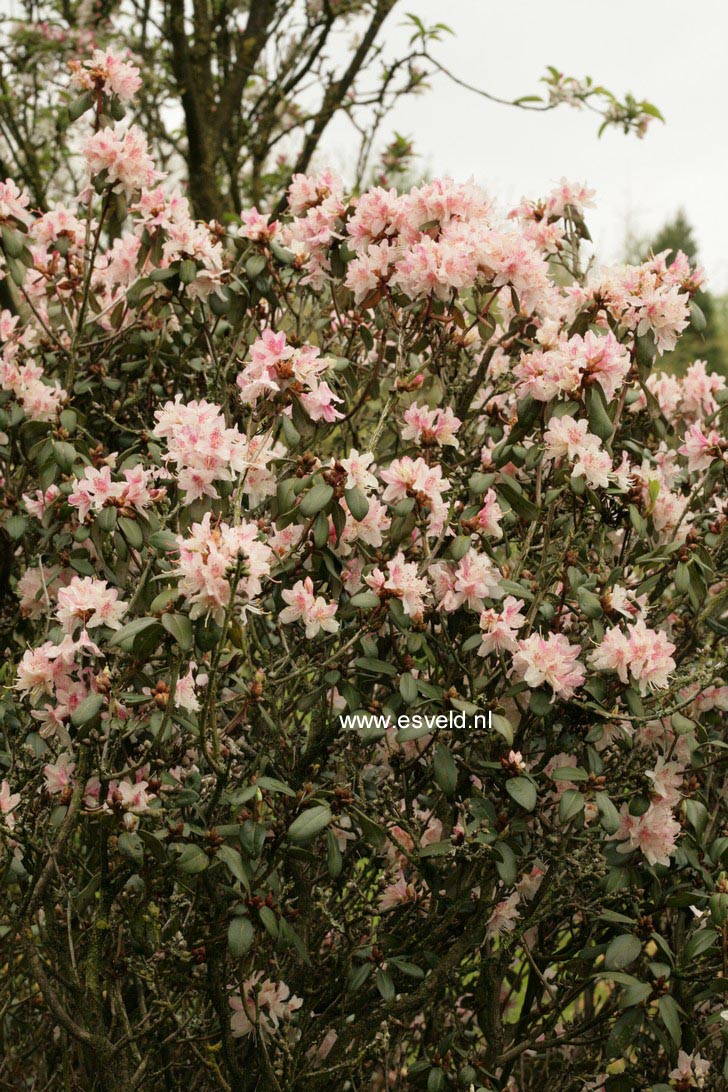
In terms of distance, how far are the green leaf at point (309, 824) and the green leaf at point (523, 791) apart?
1.17 ft

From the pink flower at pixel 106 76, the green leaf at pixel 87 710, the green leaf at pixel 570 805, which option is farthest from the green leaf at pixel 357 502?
the pink flower at pixel 106 76

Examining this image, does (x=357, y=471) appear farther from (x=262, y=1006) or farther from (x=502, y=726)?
(x=262, y=1006)

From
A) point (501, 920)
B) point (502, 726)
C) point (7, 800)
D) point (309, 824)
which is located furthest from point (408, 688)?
point (7, 800)

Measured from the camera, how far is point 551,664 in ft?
7.09

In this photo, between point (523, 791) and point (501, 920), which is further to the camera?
point (501, 920)

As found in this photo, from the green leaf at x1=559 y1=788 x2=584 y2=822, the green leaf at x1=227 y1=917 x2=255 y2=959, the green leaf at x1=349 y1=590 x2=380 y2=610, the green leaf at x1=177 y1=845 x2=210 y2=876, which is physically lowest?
the green leaf at x1=227 y1=917 x2=255 y2=959

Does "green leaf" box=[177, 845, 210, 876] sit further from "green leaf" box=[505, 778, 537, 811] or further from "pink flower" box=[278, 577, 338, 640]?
"green leaf" box=[505, 778, 537, 811]

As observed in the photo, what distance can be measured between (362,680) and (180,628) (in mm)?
641

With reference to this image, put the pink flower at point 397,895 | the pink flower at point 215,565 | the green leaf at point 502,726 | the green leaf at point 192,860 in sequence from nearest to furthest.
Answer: the pink flower at point 215,565, the green leaf at point 192,860, the green leaf at point 502,726, the pink flower at point 397,895

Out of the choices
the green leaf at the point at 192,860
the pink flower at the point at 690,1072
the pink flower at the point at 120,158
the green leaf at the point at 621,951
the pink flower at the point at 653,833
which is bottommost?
the pink flower at the point at 690,1072

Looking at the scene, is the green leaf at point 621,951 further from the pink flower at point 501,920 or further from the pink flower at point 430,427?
the pink flower at point 430,427

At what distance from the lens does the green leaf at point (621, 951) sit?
2199 mm

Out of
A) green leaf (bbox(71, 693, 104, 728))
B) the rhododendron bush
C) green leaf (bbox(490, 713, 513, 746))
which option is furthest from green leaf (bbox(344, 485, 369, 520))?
green leaf (bbox(71, 693, 104, 728))

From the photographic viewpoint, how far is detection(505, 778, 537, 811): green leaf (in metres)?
2.10
